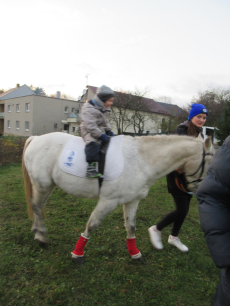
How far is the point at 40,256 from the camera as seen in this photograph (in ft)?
9.30

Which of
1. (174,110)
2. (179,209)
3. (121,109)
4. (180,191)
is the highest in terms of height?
(174,110)

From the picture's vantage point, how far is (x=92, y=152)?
8.02 feet

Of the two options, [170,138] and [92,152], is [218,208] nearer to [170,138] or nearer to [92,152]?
[170,138]

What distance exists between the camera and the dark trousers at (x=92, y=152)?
2432mm

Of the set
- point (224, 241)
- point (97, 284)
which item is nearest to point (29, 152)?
point (97, 284)

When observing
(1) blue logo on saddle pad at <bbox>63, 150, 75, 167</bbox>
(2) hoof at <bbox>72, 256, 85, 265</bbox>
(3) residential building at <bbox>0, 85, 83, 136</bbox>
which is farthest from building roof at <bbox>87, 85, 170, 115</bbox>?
(2) hoof at <bbox>72, 256, 85, 265</bbox>

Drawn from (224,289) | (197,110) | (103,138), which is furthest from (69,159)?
(224,289)

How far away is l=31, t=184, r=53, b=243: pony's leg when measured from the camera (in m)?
3.02

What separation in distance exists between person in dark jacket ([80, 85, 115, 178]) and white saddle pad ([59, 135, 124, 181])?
117mm

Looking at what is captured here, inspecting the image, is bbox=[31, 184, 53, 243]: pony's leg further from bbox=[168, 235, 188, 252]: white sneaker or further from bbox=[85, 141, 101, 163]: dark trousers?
bbox=[168, 235, 188, 252]: white sneaker

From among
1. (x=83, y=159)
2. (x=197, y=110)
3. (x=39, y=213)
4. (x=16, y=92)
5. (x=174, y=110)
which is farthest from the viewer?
(x=16, y=92)

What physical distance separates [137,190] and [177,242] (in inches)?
54.6

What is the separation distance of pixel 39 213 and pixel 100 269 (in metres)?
1.28

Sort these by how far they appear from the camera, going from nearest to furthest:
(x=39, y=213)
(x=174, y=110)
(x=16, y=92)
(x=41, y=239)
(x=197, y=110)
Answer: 1. (x=197, y=110)
2. (x=41, y=239)
3. (x=39, y=213)
4. (x=174, y=110)
5. (x=16, y=92)
